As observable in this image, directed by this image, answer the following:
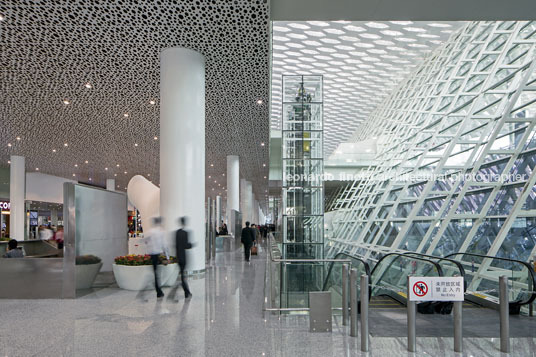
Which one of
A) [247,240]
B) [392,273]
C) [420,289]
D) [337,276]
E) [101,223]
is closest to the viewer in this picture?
[420,289]

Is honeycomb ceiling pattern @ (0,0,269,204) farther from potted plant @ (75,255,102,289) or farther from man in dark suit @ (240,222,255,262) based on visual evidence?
potted plant @ (75,255,102,289)

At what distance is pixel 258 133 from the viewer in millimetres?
21328

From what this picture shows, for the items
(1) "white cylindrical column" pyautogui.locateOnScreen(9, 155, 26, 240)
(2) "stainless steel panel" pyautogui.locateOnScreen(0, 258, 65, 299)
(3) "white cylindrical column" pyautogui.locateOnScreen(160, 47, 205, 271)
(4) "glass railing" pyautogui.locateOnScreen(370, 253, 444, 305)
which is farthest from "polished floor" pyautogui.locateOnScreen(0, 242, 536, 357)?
(1) "white cylindrical column" pyautogui.locateOnScreen(9, 155, 26, 240)

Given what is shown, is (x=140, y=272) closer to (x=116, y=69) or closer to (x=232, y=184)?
(x=116, y=69)

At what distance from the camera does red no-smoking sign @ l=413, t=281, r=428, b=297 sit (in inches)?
211

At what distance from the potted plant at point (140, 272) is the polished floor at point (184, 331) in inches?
20.5

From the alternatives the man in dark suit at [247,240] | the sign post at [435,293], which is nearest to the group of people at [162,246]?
the sign post at [435,293]

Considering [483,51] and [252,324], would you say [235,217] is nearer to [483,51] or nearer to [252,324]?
[483,51]

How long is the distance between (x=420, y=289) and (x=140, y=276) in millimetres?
5984

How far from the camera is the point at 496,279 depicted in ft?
26.0

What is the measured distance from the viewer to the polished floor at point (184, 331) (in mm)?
5258

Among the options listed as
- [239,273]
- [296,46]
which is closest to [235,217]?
[296,46]

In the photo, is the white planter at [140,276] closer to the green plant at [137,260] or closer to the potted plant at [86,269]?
the green plant at [137,260]

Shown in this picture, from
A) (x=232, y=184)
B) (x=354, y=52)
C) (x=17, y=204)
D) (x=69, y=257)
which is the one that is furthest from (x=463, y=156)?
(x=17, y=204)
